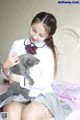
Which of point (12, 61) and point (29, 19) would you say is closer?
point (12, 61)

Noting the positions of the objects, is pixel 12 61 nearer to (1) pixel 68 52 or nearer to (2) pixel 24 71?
(2) pixel 24 71

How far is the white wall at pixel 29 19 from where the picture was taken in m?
1.87

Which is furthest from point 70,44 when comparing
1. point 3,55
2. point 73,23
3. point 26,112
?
point 26,112

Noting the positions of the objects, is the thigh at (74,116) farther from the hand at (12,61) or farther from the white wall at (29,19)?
the white wall at (29,19)

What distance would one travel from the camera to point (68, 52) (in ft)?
6.14

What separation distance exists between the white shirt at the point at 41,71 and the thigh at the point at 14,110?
0.30ft

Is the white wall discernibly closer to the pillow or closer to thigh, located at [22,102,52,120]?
the pillow

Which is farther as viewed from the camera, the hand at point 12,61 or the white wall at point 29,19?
the white wall at point 29,19

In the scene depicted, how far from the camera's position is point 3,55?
2260mm

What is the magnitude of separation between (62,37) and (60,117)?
1022mm

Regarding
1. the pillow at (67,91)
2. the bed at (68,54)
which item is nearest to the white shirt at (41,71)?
the pillow at (67,91)

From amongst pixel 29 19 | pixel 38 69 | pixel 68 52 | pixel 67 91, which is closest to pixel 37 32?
pixel 38 69

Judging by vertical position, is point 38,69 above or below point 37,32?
below

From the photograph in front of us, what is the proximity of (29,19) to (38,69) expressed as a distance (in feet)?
3.54
